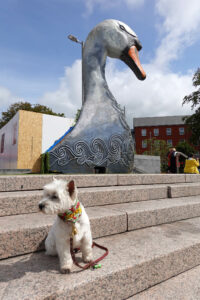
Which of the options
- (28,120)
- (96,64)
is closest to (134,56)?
(96,64)

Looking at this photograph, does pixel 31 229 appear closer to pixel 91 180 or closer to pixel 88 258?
pixel 88 258

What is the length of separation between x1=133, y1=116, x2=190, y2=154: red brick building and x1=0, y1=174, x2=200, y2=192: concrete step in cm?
4494

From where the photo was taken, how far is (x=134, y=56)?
308 inches

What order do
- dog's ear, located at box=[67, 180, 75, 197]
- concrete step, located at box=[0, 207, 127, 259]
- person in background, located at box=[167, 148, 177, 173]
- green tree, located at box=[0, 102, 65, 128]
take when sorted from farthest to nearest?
1. green tree, located at box=[0, 102, 65, 128]
2. person in background, located at box=[167, 148, 177, 173]
3. concrete step, located at box=[0, 207, 127, 259]
4. dog's ear, located at box=[67, 180, 75, 197]

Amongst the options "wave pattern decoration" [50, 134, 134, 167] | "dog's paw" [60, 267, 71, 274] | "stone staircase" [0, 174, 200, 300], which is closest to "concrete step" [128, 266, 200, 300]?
"stone staircase" [0, 174, 200, 300]

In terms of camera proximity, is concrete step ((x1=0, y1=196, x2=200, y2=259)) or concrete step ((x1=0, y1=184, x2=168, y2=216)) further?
concrete step ((x1=0, y1=184, x2=168, y2=216))

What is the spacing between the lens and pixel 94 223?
246 centimetres

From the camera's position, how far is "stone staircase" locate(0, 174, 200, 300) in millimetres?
1531

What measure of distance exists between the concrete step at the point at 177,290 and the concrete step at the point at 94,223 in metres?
0.84

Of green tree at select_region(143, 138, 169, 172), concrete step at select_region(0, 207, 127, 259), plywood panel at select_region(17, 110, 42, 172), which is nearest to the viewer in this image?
concrete step at select_region(0, 207, 127, 259)

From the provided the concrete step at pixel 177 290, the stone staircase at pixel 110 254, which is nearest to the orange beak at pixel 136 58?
the stone staircase at pixel 110 254

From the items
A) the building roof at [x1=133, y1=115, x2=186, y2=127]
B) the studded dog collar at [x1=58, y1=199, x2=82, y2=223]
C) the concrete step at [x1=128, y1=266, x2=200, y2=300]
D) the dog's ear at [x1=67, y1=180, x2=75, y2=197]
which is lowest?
the concrete step at [x1=128, y1=266, x2=200, y2=300]

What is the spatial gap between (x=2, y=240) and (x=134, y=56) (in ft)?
26.1

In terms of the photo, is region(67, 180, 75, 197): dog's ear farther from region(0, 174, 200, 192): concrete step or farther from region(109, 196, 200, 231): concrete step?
region(0, 174, 200, 192): concrete step
